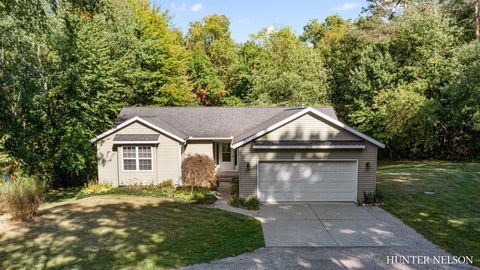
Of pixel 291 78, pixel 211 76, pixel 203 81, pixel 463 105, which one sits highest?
pixel 211 76

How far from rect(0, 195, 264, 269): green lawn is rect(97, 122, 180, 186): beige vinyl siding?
3.64 meters

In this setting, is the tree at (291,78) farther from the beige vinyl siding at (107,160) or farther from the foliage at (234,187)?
the beige vinyl siding at (107,160)

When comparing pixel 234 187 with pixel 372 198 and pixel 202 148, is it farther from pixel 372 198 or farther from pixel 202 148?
pixel 372 198

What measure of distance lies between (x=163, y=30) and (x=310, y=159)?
25487mm

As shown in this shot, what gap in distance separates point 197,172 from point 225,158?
4384 millimetres

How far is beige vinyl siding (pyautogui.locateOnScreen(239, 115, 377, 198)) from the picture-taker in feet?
47.6

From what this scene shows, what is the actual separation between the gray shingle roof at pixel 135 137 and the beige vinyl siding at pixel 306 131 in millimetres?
6123

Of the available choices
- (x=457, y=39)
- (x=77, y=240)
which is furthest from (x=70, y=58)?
(x=457, y=39)

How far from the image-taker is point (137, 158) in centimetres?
1762

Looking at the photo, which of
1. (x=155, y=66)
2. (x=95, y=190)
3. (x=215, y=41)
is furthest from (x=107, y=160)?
(x=215, y=41)

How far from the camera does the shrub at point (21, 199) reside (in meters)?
11.3

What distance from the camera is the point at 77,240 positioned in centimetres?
998

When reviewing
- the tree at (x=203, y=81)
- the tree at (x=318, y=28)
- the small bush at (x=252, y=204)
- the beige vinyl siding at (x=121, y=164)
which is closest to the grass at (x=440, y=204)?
the small bush at (x=252, y=204)

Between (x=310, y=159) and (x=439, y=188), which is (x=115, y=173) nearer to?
(x=310, y=159)
